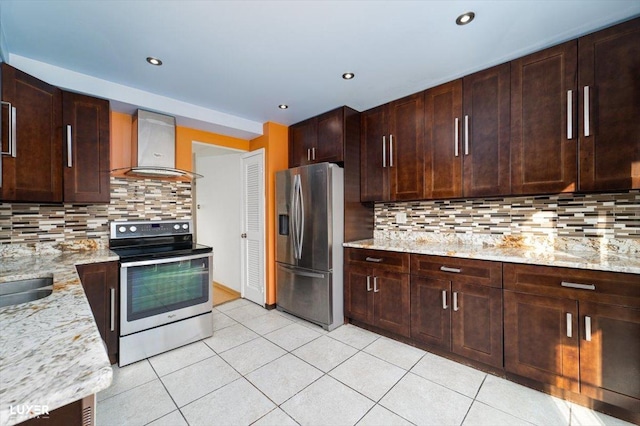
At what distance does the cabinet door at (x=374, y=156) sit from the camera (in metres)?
2.91

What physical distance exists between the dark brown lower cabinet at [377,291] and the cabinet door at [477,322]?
43 cm

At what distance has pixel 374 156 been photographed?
118 inches

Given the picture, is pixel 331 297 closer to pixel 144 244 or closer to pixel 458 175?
pixel 458 175

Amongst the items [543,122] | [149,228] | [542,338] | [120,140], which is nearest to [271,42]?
[120,140]

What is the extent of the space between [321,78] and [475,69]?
1.34 metres

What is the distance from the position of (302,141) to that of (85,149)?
7.05 feet

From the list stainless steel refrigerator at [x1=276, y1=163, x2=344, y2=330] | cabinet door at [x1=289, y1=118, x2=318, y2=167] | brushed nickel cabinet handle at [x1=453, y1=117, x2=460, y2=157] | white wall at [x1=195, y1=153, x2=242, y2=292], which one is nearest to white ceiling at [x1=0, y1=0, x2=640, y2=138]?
brushed nickel cabinet handle at [x1=453, y1=117, x2=460, y2=157]

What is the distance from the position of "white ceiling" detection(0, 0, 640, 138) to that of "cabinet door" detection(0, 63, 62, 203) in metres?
0.23

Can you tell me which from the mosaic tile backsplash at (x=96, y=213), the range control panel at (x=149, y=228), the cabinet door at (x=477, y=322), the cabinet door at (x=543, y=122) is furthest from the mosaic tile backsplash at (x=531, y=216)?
the mosaic tile backsplash at (x=96, y=213)

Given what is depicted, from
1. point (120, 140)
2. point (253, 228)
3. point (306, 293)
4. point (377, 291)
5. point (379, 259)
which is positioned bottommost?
point (306, 293)

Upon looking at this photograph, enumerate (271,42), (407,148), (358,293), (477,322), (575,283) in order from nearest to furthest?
(575,283) < (271,42) < (477,322) < (407,148) < (358,293)

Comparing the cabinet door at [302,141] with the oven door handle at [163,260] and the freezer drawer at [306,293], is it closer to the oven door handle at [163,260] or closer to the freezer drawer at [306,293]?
the freezer drawer at [306,293]

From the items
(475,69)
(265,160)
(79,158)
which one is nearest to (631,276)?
(475,69)

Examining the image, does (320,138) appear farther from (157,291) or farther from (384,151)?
(157,291)
